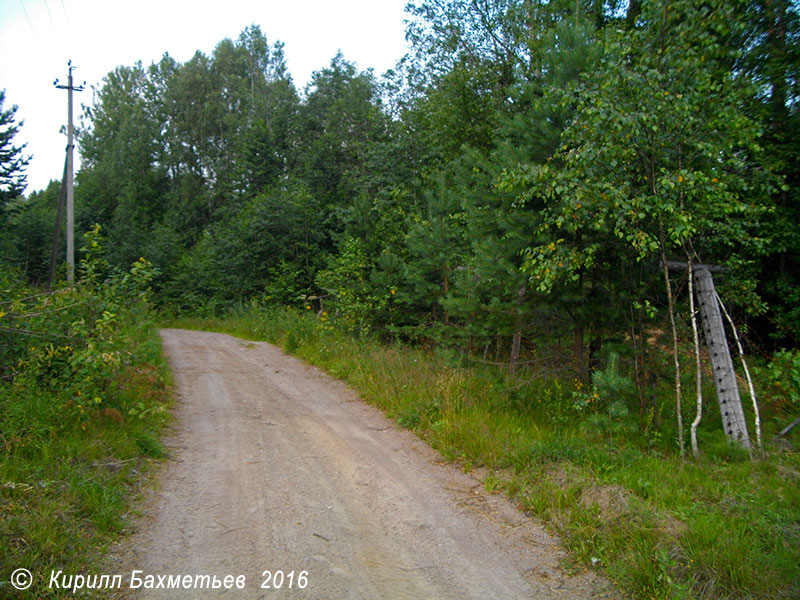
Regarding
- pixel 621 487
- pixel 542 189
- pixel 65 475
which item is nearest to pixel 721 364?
pixel 621 487

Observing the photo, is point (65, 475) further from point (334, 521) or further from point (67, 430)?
point (334, 521)

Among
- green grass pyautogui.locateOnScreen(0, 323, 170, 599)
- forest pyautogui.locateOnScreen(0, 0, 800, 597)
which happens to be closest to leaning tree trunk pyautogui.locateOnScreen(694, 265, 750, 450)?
forest pyautogui.locateOnScreen(0, 0, 800, 597)

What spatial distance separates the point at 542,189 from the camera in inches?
259

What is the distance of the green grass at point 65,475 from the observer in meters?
3.85

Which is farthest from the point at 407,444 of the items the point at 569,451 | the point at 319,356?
the point at 319,356

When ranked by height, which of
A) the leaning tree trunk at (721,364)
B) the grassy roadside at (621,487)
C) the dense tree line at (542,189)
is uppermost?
the dense tree line at (542,189)

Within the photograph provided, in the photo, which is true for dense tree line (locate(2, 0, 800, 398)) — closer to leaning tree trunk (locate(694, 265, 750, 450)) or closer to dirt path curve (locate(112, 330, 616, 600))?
leaning tree trunk (locate(694, 265, 750, 450))

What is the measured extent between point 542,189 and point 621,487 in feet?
11.1

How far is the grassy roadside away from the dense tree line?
3.48 feet

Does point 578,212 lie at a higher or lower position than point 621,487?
higher

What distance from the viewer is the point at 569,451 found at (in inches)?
229

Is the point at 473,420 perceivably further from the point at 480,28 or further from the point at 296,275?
the point at 296,275

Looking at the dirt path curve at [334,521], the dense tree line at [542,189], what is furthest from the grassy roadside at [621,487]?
the dense tree line at [542,189]

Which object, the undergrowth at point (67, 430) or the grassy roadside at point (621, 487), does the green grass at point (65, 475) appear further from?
the grassy roadside at point (621, 487)
